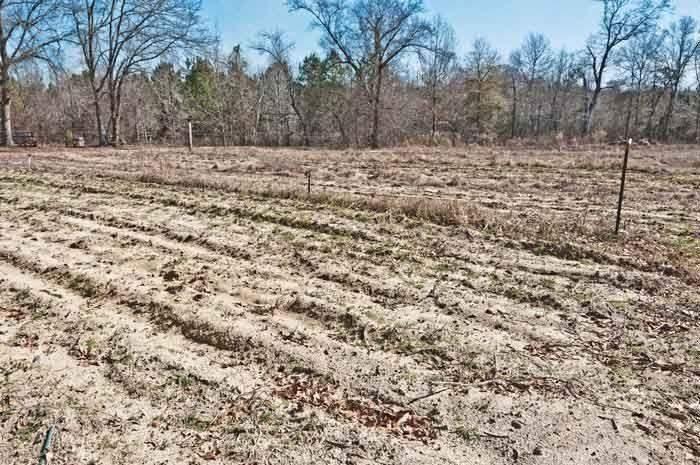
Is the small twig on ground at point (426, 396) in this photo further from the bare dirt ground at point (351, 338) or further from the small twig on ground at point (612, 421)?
the small twig on ground at point (612, 421)

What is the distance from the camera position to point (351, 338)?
8.52ft

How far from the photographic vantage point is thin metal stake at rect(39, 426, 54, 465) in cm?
168

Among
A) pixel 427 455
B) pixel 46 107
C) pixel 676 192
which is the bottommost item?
pixel 427 455

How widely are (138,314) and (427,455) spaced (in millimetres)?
2079

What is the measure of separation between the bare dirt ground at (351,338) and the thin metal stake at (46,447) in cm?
3

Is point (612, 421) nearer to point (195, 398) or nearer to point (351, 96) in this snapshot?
point (195, 398)

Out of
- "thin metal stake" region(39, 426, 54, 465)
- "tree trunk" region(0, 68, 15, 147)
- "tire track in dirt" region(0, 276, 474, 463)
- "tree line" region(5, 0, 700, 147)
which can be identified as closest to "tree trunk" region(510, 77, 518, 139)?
"tree line" region(5, 0, 700, 147)

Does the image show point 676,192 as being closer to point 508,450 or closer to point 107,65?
point 508,450

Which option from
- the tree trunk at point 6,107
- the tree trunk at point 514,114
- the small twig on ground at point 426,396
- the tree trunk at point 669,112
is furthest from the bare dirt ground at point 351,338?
the tree trunk at point 514,114

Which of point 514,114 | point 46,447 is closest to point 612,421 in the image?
point 46,447

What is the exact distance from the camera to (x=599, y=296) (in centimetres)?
315

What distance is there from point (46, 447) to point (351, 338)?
1.52 m

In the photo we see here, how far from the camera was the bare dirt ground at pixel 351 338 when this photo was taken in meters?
1.82

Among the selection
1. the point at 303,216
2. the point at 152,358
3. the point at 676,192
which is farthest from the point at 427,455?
the point at 676,192
